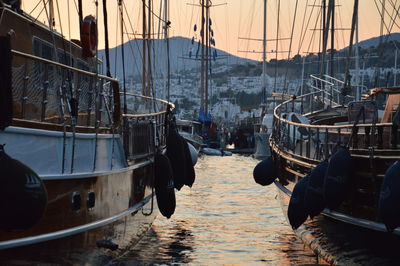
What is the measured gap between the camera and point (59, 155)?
9.27m

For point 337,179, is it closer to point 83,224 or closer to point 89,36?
point 83,224

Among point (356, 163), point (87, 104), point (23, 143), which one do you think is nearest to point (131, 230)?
point (87, 104)

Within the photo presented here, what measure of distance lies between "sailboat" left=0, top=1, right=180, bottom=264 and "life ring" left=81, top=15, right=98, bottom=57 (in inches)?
0.7

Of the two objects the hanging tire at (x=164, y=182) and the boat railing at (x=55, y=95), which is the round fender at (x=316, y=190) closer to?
the hanging tire at (x=164, y=182)

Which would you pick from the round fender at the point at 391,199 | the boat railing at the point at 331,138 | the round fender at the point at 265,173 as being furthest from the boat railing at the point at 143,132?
the round fender at the point at 391,199

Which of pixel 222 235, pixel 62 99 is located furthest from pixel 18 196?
pixel 222 235

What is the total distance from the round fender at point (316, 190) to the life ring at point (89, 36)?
4.16 metres

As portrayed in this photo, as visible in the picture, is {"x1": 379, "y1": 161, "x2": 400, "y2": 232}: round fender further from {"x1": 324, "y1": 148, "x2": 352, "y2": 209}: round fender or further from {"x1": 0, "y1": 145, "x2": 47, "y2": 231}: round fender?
{"x1": 0, "y1": 145, "x2": 47, "y2": 231}: round fender

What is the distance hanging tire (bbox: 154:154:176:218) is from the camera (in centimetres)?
1419

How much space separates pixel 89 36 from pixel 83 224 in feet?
13.9

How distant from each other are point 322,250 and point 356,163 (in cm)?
265

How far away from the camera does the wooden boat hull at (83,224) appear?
27.7 feet

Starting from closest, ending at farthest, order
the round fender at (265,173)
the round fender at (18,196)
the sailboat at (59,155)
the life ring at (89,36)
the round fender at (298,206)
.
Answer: the round fender at (18,196)
the sailboat at (59,155)
the life ring at (89,36)
the round fender at (298,206)
the round fender at (265,173)

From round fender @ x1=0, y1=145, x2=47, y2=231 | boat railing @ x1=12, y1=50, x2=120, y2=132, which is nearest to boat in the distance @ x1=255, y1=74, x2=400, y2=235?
boat railing @ x1=12, y1=50, x2=120, y2=132
